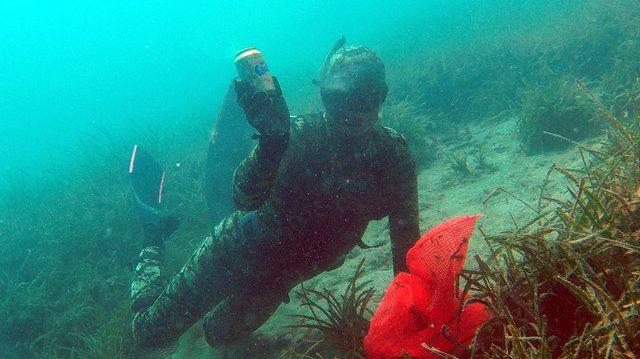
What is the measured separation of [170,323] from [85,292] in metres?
3.43

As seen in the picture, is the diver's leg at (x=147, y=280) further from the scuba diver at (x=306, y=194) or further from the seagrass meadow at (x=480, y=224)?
the scuba diver at (x=306, y=194)

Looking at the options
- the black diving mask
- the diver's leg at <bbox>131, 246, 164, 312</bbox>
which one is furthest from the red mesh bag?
the diver's leg at <bbox>131, 246, 164, 312</bbox>

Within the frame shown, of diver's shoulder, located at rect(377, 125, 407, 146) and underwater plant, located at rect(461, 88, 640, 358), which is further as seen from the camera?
diver's shoulder, located at rect(377, 125, 407, 146)

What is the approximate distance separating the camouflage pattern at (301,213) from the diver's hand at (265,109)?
0.55 ft

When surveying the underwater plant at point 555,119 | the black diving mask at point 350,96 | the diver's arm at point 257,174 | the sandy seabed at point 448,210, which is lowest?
the sandy seabed at point 448,210

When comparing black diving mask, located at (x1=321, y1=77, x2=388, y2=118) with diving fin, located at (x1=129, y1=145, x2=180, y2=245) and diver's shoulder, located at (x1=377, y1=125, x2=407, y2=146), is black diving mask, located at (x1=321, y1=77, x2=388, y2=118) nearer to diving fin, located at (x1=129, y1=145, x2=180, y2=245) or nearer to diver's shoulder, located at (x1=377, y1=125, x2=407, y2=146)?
diver's shoulder, located at (x1=377, y1=125, x2=407, y2=146)

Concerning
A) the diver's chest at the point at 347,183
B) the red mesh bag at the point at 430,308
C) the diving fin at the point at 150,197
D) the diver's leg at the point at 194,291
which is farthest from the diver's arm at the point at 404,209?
the diving fin at the point at 150,197

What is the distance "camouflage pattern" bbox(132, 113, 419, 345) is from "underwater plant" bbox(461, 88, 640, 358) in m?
1.27

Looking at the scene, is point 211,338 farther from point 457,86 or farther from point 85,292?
point 457,86

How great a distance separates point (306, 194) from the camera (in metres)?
2.89

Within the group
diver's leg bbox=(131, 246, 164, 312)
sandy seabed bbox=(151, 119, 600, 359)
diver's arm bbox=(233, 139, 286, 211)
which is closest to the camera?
diver's arm bbox=(233, 139, 286, 211)

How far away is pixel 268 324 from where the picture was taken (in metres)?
4.02

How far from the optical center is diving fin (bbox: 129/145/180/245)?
5.26 m

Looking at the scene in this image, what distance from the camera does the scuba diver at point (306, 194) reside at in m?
2.53
